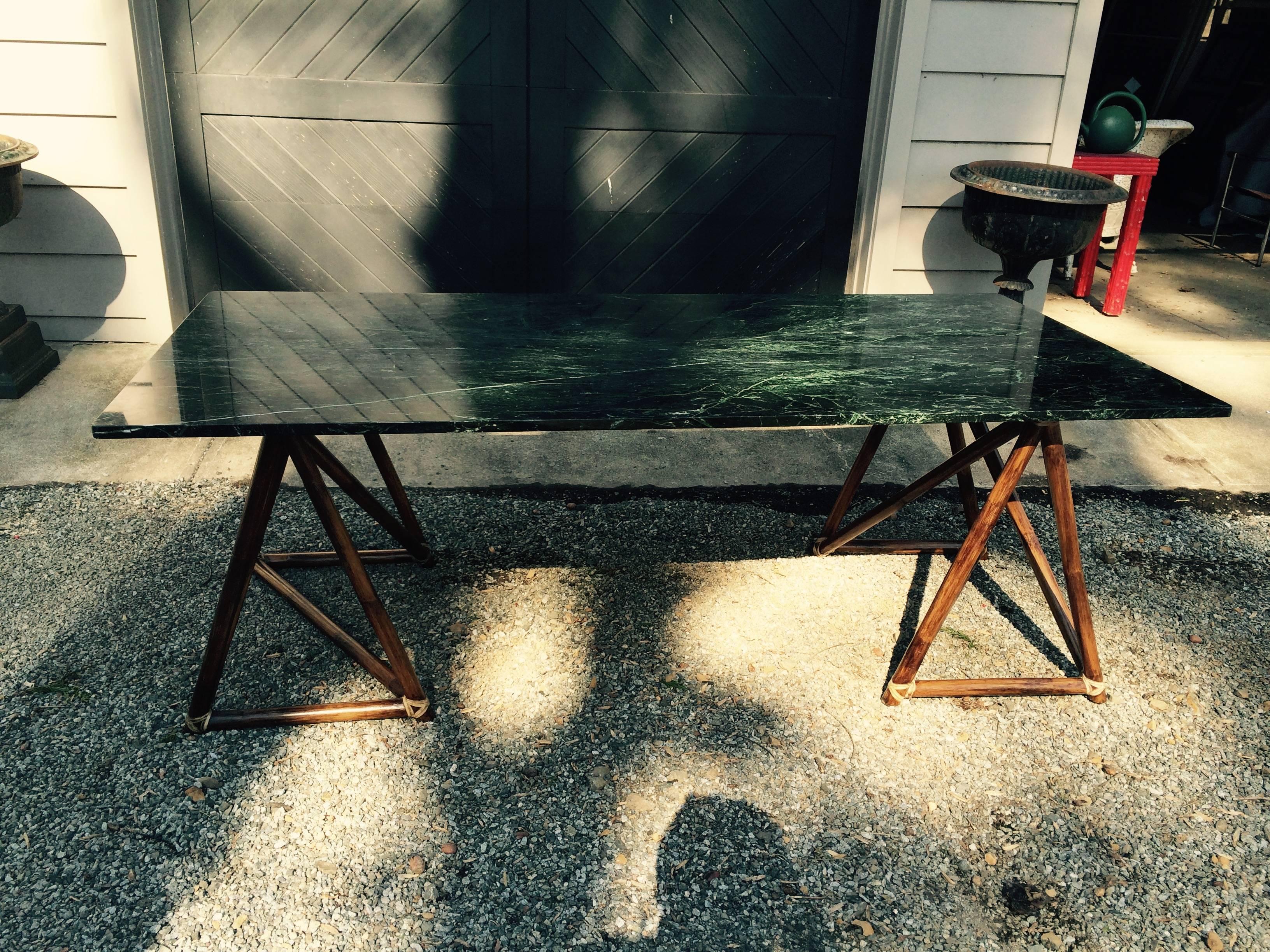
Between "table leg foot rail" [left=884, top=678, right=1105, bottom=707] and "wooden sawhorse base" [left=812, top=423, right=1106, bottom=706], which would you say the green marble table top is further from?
"table leg foot rail" [left=884, top=678, right=1105, bottom=707]

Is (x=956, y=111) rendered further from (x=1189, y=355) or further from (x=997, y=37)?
(x=1189, y=355)

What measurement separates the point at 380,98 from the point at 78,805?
3.22 m

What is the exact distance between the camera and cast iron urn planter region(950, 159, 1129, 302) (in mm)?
4180

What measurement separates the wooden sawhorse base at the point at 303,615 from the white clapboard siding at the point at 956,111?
302 centimetres

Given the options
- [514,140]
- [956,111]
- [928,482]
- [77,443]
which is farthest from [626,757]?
[956,111]

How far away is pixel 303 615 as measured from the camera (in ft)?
7.97

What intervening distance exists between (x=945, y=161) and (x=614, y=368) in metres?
2.90

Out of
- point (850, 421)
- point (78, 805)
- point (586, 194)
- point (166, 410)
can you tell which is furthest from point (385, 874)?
point (586, 194)

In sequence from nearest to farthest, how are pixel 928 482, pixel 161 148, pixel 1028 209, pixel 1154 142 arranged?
1. pixel 928 482
2. pixel 1028 209
3. pixel 161 148
4. pixel 1154 142

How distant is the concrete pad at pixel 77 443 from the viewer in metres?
3.50

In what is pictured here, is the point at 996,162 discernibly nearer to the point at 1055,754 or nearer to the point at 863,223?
the point at 863,223

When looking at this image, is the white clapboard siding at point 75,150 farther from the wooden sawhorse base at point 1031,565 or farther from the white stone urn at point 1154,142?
the white stone urn at point 1154,142

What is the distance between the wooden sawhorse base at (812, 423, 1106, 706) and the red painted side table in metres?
2.84

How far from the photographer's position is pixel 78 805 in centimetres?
208
